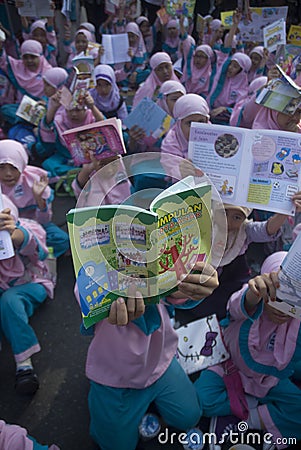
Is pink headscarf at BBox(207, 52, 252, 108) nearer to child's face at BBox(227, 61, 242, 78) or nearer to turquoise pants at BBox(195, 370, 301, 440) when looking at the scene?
child's face at BBox(227, 61, 242, 78)

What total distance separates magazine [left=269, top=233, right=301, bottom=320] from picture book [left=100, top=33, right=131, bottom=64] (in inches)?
154

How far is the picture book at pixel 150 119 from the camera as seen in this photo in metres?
2.45

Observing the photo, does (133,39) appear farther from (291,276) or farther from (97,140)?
(291,276)

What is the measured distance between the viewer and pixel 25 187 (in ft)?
7.22

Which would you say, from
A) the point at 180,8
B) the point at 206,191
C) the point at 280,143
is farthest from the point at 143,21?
the point at 206,191

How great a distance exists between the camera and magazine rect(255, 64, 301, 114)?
1.94 metres

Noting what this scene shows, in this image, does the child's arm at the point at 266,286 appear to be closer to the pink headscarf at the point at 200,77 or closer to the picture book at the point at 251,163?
the picture book at the point at 251,163

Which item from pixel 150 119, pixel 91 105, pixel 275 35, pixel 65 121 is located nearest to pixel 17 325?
pixel 150 119

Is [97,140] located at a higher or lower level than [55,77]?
higher

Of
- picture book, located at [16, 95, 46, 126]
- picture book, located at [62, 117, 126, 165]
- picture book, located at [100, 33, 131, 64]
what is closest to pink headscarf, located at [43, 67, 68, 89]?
picture book, located at [16, 95, 46, 126]

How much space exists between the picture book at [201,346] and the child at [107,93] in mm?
2745

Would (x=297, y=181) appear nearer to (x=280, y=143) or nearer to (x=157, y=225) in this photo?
(x=280, y=143)

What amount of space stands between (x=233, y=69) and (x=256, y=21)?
0.91 m

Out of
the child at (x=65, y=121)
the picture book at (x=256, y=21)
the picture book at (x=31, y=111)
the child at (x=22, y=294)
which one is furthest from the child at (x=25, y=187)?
the picture book at (x=256, y=21)
